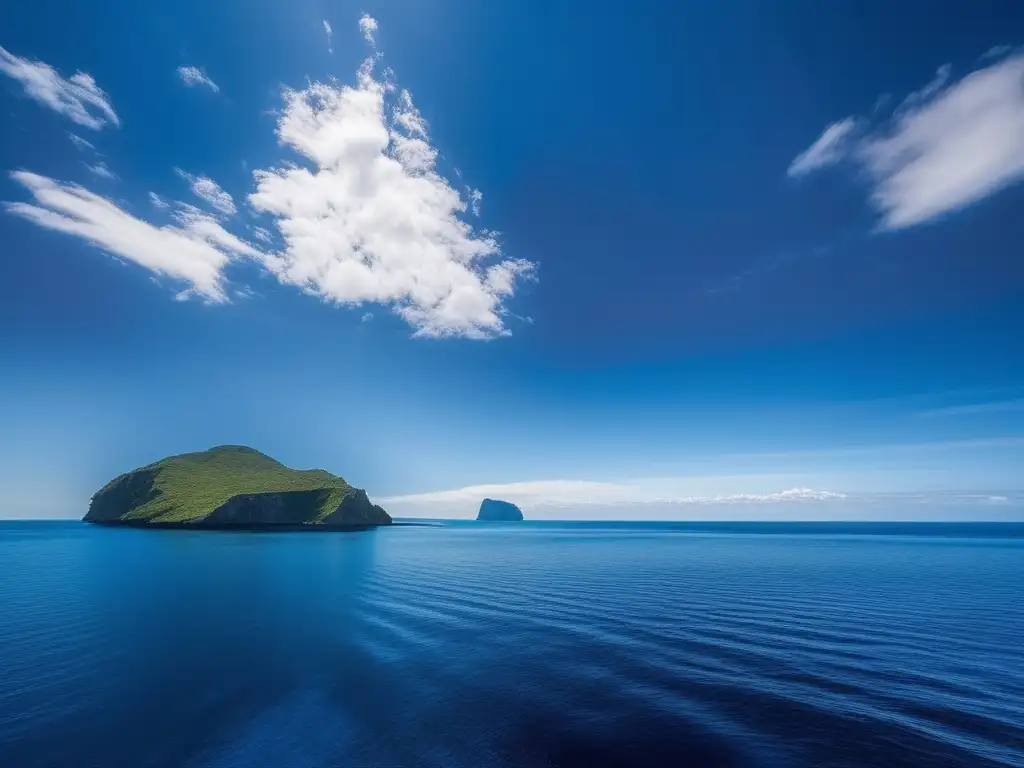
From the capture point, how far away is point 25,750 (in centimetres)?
1836

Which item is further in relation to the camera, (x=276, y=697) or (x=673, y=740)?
(x=276, y=697)

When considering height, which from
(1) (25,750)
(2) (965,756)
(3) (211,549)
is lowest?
(2) (965,756)

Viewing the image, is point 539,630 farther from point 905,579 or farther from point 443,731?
point 905,579

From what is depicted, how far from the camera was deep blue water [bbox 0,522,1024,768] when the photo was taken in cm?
1905

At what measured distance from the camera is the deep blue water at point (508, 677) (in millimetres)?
19047

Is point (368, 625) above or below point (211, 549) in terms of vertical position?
below

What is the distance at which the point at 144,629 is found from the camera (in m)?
37.0

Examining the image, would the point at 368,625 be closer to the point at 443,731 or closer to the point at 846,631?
the point at 443,731

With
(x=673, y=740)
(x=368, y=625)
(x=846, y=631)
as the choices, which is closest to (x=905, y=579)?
(x=846, y=631)

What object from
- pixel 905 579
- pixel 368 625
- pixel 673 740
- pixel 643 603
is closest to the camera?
pixel 673 740

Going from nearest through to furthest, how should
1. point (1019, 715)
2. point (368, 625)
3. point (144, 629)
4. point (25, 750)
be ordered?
point (25, 750), point (1019, 715), point (144, 629), point (368, 625)

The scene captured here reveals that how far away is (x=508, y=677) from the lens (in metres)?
26.8

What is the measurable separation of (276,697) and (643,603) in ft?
127

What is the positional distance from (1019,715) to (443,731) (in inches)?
1219
